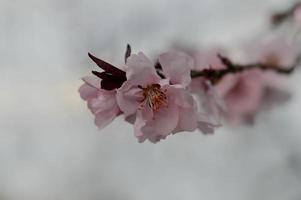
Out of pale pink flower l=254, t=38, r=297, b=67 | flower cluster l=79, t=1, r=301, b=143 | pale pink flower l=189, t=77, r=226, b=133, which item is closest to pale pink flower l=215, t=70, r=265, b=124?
pale pink flower l=254, t=38, r=297, b=67

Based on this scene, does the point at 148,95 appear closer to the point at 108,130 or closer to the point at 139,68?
the point at 139,68

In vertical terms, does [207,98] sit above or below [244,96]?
below

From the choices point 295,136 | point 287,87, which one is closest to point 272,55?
point 287,87

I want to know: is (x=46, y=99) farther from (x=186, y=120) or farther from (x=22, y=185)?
(x=186, y=120)

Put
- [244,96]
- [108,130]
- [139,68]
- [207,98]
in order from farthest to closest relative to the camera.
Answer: [108,130]
[244,96]
[207,98]
[139,68]

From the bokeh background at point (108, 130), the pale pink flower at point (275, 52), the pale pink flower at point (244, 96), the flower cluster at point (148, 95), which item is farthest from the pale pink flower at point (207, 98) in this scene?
the bokeh background at point (108, 130)

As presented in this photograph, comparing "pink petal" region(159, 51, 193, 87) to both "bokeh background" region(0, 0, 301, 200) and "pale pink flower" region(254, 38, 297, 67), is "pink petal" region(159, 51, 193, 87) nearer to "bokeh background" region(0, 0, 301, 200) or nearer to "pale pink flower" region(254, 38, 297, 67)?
"pale pink flower" region(254, 38, 297, 67)

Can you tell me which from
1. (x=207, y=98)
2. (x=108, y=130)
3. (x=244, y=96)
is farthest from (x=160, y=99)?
(x=108, y=130)
